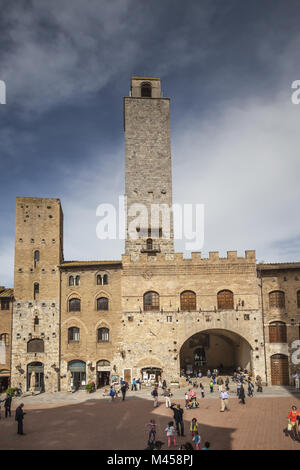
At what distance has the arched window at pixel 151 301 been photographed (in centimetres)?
3344

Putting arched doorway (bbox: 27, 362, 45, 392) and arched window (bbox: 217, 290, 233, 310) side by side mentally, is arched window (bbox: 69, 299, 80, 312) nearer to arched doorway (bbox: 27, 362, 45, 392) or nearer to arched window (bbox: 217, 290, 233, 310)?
arched doorway (bbox: 27, 362, 45, 392)

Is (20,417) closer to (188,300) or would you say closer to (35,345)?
(35,345)

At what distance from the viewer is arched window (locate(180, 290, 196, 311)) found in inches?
1314

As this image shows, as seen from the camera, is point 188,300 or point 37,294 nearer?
point 188,300

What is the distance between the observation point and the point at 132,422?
21266 millimetres

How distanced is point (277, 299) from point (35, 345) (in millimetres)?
22538

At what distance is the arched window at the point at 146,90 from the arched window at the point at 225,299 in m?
24.6

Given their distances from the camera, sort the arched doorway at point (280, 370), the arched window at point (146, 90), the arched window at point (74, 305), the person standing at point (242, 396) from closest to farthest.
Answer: the person standing at point (242, 396), the arched doorway at point (280, 370), the arched window at point (74, 305), the arched window at point (146, 90)

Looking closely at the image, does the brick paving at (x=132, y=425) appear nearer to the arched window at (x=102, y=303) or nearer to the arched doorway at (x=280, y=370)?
the arched doorway at (x=280, y=370)

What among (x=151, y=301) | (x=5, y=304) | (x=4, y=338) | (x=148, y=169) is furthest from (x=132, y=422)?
(x=148, y=169)

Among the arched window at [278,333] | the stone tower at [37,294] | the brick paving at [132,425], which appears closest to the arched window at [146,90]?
the stone tower at [37,294]

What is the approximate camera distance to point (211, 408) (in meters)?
23.9

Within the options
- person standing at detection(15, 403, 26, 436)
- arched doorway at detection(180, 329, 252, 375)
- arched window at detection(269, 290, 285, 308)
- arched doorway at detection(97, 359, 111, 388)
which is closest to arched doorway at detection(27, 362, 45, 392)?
arched doorway at detection(97, 359, 111, 388)

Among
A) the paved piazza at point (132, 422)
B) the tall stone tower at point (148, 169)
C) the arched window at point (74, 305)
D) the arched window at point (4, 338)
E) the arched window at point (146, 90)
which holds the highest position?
the arched window at point (146, 90)
